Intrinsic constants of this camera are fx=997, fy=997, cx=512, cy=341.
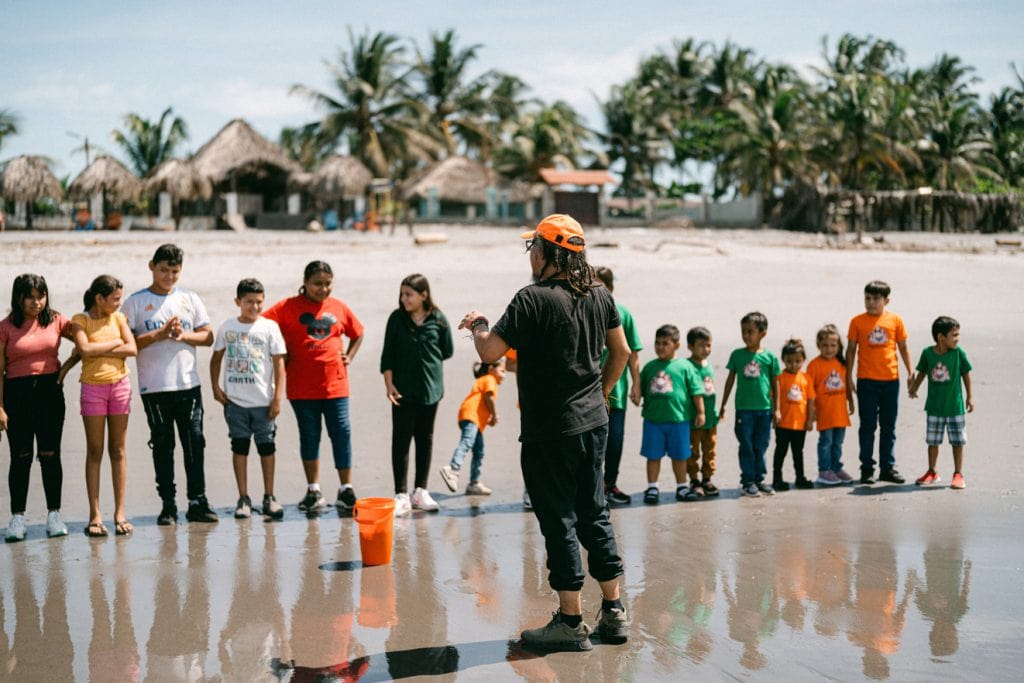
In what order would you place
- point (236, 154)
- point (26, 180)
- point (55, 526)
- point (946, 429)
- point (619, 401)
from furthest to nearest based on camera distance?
point (236, 154)
point (26, 180)
point (946, 429)
point (619, 401)
point (55, 526)

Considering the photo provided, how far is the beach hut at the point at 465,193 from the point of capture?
42906mm

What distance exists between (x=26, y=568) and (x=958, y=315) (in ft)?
38.7

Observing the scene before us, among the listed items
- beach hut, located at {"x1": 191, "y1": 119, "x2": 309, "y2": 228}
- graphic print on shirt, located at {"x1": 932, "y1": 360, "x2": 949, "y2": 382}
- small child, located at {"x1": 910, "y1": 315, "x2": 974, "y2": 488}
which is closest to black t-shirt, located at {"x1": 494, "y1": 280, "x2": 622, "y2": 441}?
small child, located at {"x1": 910, "y1": 315, "x2": 974, "y2": 488}

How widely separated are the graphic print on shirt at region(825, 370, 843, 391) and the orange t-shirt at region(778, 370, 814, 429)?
19cm

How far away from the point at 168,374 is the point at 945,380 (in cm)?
579

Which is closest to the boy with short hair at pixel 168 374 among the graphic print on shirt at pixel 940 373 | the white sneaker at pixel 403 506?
the white sneaker at pixel 403 506

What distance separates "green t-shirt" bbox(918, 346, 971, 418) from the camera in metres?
7.71

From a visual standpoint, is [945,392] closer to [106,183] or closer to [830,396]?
[830,396]

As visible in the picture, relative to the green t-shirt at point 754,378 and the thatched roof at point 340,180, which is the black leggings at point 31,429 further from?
the thatched roof at point 340,180

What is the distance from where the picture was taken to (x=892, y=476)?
25.5 ft

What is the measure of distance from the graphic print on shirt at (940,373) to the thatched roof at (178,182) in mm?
32413

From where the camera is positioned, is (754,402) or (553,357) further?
(754,402)

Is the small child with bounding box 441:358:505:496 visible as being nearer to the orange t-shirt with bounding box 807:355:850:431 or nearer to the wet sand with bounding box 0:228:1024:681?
the wet sand with bounding box 0:228:1024:681

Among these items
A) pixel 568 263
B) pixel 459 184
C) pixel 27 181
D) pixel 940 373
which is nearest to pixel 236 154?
pixel 27 181
